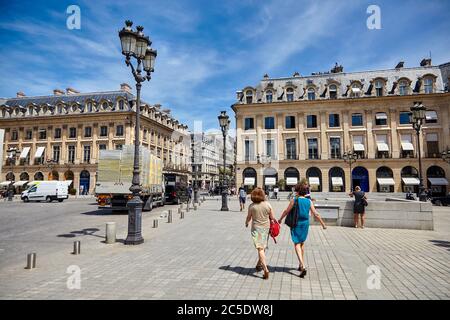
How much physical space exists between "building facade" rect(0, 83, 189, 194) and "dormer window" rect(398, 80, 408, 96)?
37.7 meters

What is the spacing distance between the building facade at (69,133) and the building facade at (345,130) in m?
18.7

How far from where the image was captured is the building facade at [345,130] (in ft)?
117

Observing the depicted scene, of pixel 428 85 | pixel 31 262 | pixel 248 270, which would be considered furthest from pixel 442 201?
pixel 31 262

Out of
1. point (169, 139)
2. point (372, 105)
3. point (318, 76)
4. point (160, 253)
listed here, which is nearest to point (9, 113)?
point (169, 139)

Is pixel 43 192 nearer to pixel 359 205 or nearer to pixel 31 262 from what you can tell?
pixel 31 262

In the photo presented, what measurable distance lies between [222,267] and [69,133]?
4720 cm

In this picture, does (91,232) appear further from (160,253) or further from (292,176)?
(292,176)

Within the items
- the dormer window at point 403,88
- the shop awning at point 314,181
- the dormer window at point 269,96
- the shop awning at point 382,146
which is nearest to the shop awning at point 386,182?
the shop awning at point 382,146

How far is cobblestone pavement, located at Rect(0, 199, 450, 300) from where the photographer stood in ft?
14.6

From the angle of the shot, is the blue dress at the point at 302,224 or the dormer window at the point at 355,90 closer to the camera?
the blue dress at the point at 302,224

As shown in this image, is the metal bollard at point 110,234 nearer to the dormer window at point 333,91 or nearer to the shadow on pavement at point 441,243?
the shadow on pavement at point 441,243

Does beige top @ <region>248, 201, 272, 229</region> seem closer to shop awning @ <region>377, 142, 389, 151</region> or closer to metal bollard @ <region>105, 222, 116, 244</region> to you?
metal bollard @ <region>105, 222, 116, 244</region>

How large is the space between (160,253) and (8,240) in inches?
224

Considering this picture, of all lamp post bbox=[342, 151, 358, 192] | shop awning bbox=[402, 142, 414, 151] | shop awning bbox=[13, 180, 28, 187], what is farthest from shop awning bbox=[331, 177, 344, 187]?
shop awning bbox=[13, 180, 28, 187]
